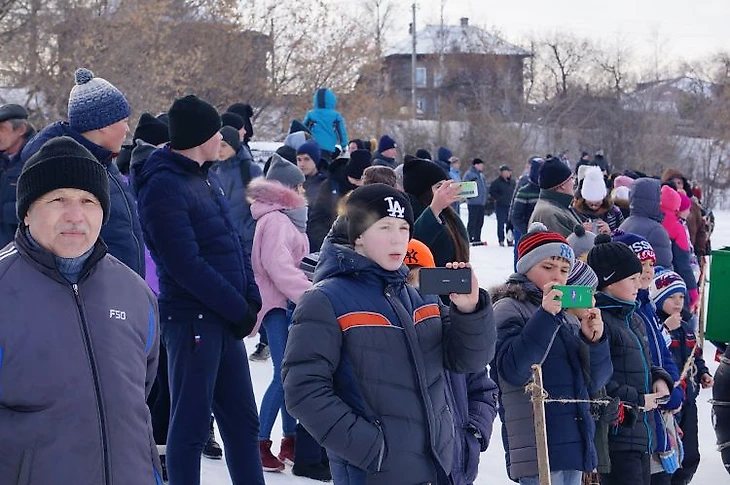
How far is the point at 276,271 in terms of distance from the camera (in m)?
6.20

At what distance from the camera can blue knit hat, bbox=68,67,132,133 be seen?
4559mm

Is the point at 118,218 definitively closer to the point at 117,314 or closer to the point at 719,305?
the point at 117,314

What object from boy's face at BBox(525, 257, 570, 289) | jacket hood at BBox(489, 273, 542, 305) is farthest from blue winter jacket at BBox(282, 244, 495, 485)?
boy's face at BBox(525, 257, 570, 289)

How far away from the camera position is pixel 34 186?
2.94 meters

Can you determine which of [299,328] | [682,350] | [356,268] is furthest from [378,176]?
[299,328]

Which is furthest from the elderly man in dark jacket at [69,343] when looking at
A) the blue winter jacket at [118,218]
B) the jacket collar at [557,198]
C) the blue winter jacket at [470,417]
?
the jacket collar at [557,198]

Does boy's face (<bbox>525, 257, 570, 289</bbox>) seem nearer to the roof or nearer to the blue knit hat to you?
the blue knit hat

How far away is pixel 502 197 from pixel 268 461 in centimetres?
1656

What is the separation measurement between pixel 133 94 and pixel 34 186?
70.8 ft

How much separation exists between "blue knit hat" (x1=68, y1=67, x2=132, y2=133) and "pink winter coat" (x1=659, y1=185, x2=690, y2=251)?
693 centimetres

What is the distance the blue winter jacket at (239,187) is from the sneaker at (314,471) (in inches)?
103

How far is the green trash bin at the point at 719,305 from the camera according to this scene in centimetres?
746

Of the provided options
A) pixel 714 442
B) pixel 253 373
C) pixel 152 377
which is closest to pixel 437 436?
pixel 152 377

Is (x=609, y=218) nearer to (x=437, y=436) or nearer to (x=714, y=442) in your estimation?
(x=714, y=442)
